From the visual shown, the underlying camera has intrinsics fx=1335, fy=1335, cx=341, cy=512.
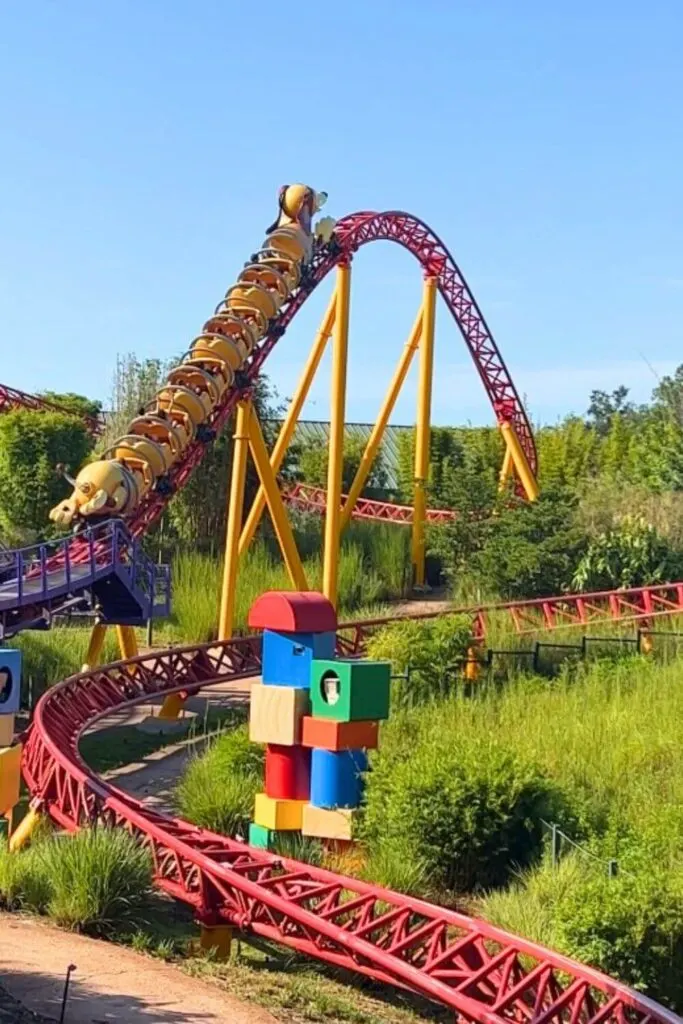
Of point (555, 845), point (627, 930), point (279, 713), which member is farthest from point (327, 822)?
point (627, 930)

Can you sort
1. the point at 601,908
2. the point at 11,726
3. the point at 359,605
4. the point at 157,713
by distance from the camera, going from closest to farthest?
1. the point at 601,908
2. the point at 11,726
3. the point at 157,713
4. the point at 359,605

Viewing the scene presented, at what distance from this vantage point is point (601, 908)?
866 centimetres

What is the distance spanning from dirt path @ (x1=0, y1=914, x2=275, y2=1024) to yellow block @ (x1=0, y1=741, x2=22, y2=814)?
3.41 ft

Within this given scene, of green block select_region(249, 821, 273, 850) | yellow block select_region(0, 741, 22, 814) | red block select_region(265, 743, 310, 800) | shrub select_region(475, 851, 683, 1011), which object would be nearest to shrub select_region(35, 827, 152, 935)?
yellow block select_region(0, 741, 22, 814)

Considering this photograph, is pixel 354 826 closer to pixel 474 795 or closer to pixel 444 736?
pixel 474 795

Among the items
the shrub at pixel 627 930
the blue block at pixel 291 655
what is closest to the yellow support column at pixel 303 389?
the blue block at pixel 291 655

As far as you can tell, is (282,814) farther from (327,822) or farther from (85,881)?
(85,881)

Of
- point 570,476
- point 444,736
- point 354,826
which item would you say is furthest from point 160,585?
point 570,476

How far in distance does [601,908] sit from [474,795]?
2.49 meters

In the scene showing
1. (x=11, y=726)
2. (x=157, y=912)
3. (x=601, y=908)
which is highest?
(x=11, y=726)

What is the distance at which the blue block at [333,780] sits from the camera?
11547 millimetres

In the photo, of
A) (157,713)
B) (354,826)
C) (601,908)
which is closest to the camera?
(601,908)

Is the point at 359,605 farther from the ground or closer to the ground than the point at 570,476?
closer to the ground

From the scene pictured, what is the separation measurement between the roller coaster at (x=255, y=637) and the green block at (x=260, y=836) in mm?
918
